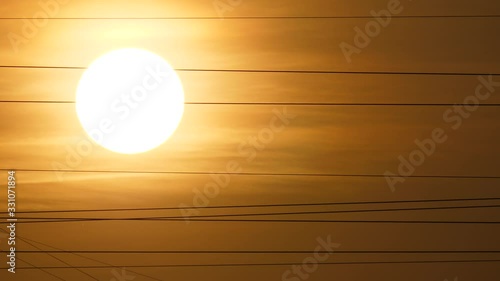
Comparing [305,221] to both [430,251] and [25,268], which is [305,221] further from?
[25,268]

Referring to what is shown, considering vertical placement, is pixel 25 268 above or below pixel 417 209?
below

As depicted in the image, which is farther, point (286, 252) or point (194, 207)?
point (286, 252)

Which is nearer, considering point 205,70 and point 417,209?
point 205,70

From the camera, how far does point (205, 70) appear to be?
10.6 meters

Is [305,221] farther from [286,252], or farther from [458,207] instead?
[458,207]

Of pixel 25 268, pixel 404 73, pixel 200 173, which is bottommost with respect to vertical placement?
pixel 25 268

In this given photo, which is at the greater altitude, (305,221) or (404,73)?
(404,73)

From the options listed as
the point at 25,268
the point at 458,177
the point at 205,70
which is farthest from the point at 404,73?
the point at 25,268

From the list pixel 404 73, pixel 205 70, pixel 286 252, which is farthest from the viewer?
pixel 286 252

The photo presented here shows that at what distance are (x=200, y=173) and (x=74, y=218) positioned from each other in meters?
1.59

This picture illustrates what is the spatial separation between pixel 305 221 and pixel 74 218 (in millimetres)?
2778

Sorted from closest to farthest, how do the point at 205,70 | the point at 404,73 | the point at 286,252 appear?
the point at 205,70
the point at 404,73
the point at 286,252

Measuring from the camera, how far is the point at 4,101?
35.9 feet

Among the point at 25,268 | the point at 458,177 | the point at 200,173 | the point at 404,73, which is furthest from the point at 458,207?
the point at 25,268
